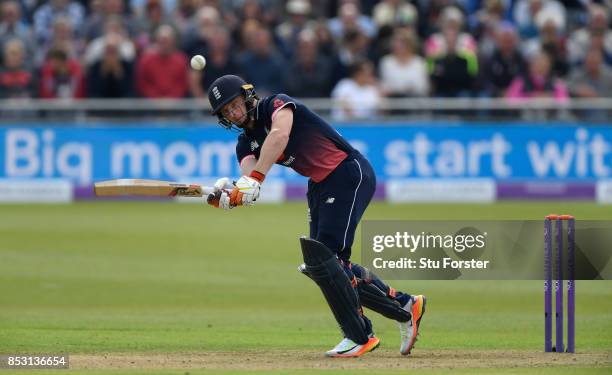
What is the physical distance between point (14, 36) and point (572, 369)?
13.6 metres

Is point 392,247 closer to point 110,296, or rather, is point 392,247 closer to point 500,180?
point 110,296

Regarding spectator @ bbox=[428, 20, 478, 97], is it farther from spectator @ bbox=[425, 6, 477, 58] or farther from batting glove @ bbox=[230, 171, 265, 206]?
batting glove @ bbox=[230, 171, 265, 206]

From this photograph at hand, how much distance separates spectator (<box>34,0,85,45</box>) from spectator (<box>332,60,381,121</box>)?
14.7 feet

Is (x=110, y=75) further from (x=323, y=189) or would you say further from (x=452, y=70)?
(x=323, y=189)

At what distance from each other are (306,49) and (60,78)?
11.9ft

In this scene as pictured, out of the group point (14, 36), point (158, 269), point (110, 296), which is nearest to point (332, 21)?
point (14, 36)

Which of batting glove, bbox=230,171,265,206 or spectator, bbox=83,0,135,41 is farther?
spectator, bbox=83,0,135,41

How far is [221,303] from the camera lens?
11594 mm

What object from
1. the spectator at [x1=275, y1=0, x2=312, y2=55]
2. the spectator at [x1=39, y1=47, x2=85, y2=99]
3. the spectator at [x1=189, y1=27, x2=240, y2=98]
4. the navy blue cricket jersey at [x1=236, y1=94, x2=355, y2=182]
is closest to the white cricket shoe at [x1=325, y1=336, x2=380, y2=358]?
the navy blue cricket jersey at [x1=236, y1=94, x2=355, y2=182]

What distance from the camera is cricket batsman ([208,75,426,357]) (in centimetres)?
843

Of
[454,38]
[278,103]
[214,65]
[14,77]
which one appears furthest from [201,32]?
[278,103]

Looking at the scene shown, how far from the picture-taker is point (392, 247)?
333 inches

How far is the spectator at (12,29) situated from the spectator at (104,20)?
3.02 feet

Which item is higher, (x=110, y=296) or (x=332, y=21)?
(x=332, y=21)
